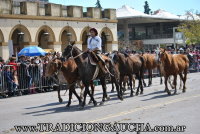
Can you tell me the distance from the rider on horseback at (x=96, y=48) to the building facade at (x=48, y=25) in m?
18.8

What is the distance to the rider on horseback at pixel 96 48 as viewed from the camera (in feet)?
50.8

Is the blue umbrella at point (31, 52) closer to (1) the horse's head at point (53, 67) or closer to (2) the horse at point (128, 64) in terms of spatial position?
(2) the horse at point (128, 64)

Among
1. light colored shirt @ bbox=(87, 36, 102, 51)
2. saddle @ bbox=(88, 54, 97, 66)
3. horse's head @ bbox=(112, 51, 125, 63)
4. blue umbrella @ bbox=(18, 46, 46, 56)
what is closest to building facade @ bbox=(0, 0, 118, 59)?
blue umbrella @ bbox=(18, 46, 46, 56)

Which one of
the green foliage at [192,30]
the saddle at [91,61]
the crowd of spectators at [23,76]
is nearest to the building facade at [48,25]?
the crowd of spectators at [23,76]

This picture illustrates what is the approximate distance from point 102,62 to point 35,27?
875 inches

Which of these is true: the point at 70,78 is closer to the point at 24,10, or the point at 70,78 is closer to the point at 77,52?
the point at 77,52

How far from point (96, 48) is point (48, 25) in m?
23.6

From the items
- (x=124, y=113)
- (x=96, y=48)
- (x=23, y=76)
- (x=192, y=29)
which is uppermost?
(x=192, y=29)

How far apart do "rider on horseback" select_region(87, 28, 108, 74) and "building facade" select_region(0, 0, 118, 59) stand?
18.8 meters

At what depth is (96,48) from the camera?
15.6m

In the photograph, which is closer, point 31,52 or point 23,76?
point 23,76

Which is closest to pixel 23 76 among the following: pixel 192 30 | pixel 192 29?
pixel 192 29

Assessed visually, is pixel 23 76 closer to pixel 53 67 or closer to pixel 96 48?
pixel 53 67

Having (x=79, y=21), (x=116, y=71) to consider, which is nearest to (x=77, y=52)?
(x=116, y=71)
